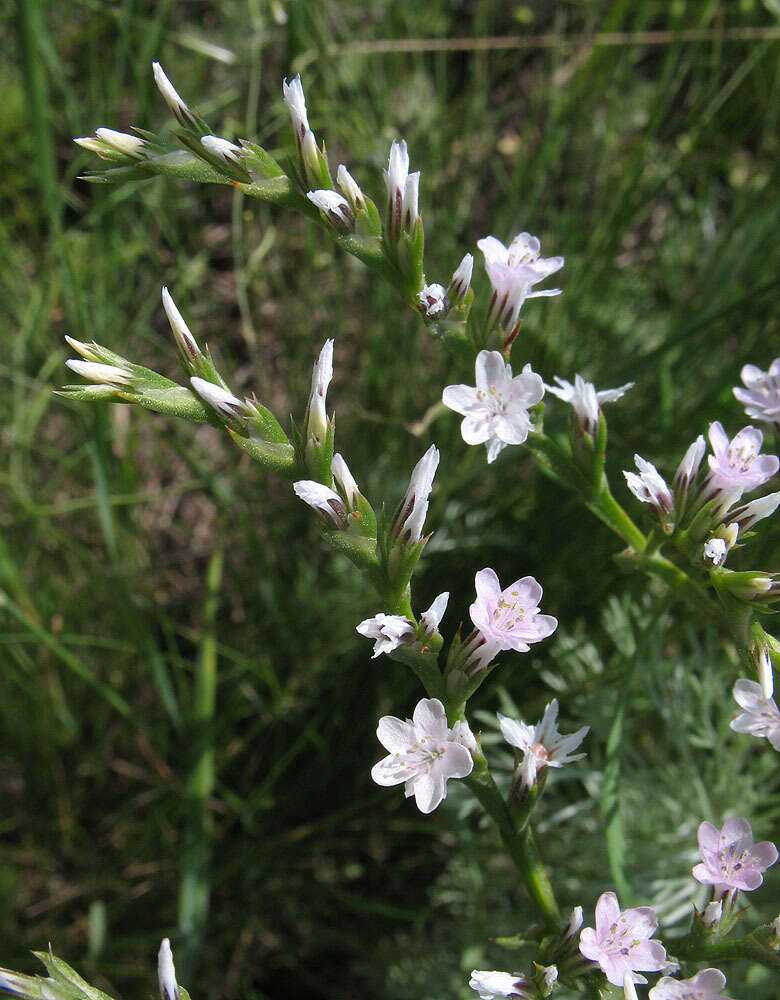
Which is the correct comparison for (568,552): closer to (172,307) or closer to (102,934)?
(172,307)

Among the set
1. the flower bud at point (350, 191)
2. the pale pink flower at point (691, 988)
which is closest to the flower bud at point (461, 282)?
the flower bud at point (350, 191)

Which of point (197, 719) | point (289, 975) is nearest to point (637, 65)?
point (197, 719)

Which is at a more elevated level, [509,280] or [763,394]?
[509,280]

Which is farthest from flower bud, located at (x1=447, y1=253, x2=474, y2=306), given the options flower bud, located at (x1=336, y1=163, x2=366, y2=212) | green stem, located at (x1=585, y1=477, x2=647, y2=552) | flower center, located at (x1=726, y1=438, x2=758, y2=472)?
flower center, located at (x1=726, y1=438, x2=758, y2=472)

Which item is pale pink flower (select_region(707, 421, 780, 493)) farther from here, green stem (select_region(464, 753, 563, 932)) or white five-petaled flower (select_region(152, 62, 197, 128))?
white five-petaled flower (select_region(152, 62, 197, 128))

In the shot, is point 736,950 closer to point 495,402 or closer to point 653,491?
point 653,491

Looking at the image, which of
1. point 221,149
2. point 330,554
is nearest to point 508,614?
point 221,149

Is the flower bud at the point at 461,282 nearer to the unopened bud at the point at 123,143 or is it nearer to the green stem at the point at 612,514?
the green stem at the point at 612,514
